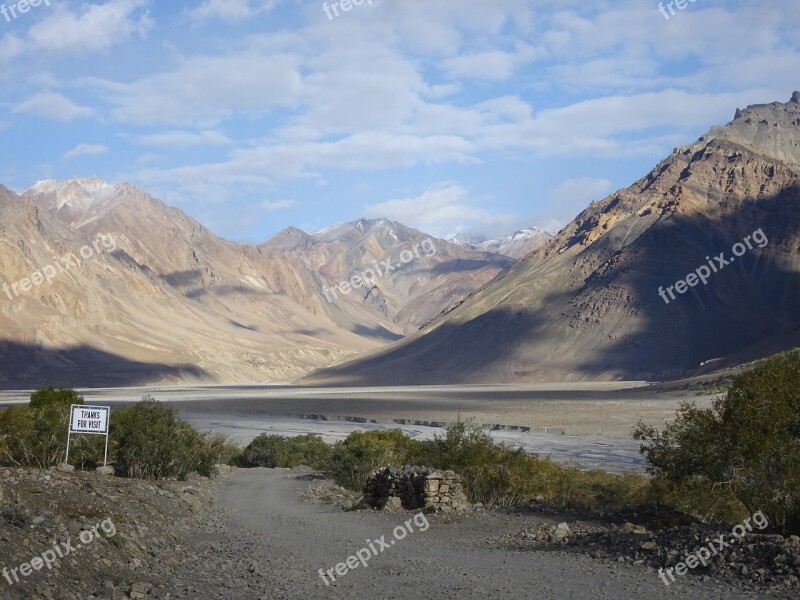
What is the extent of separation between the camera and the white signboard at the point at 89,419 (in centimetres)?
1648

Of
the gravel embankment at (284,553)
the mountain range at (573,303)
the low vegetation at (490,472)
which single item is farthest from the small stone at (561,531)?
the mountain range at (573,303)

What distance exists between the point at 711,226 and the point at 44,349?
105375 mm

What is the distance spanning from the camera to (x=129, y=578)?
33.8 ft

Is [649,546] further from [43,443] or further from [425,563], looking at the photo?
[43,443]

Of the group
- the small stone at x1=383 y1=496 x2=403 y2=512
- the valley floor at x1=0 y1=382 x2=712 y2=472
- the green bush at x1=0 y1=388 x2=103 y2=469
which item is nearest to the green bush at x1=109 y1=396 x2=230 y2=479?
the green bush at x1=0 y1=388 x2=103 y2=469

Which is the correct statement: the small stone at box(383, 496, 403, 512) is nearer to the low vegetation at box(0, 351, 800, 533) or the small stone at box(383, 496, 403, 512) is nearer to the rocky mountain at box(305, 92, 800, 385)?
the low vegetation at box(0, 351, 800, 533)

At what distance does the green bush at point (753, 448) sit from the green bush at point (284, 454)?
16.2m

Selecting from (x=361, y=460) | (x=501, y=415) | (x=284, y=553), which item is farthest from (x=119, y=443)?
(x=501, y=415)

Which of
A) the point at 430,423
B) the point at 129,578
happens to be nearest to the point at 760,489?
the point at 129,578

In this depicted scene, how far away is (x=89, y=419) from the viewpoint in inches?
657

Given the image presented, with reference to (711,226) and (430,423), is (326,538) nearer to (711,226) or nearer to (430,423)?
(430,423)

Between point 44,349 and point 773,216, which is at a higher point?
point 773,216

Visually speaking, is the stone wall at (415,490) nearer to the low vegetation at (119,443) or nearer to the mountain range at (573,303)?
the low vegetation at (119,443)

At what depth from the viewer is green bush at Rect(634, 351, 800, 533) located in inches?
484
